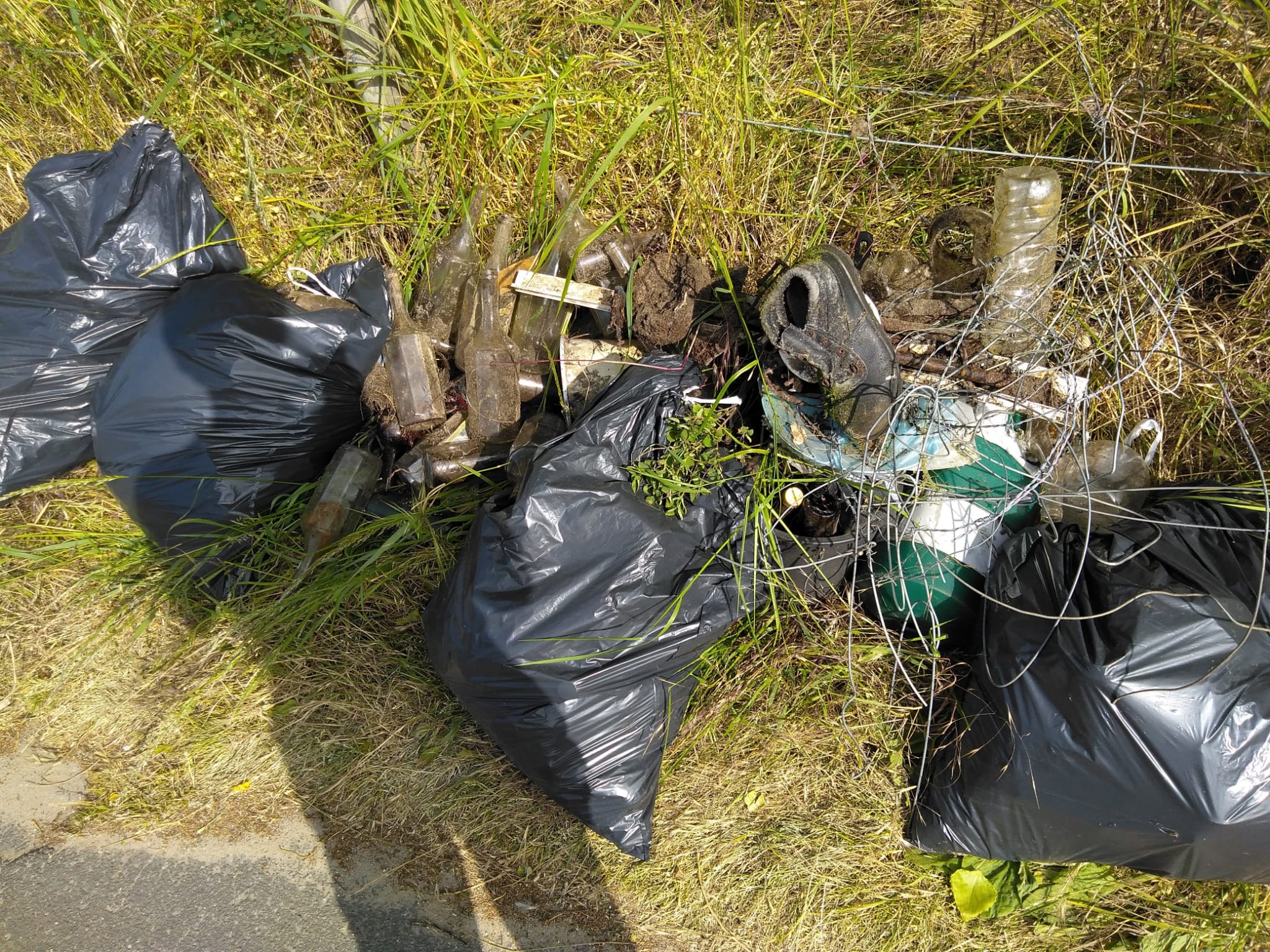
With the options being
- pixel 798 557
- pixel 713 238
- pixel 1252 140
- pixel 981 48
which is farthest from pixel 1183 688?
pixel 981 48

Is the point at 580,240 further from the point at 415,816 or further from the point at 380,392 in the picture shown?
the point at 415,816

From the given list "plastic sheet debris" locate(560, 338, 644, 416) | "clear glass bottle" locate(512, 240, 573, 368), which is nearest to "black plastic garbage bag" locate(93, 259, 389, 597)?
"clear glass bottle" locate(512, 240, 573, 368)

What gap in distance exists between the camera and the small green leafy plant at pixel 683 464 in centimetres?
167

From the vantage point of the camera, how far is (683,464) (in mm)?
1667

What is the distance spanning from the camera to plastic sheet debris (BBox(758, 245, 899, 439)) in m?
1.58

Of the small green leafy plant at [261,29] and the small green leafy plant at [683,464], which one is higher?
the small green leafy plant at [261,29]

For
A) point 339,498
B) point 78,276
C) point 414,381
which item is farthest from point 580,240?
point 78,276

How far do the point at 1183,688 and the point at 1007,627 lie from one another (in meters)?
0.32

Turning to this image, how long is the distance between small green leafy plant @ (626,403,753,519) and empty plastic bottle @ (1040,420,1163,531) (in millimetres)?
786

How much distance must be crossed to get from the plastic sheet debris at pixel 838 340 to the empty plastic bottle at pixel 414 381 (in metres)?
1.01

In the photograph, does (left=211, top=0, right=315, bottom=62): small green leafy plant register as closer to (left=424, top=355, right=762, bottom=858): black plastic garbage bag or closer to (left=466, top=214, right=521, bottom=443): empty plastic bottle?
(left=466, top=214, right=521, bottom=443): empty plastic bottle

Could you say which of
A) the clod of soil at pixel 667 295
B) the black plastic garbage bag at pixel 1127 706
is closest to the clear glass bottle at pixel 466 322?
the clod of soil at pixel 667 295

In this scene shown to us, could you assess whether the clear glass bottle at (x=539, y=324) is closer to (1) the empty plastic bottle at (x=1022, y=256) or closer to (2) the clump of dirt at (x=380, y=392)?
(2) the clump of dirt at (x=380, y=392)

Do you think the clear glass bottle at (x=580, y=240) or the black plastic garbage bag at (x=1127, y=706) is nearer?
the black plastic garbage bag at (x=1127, y=706)
